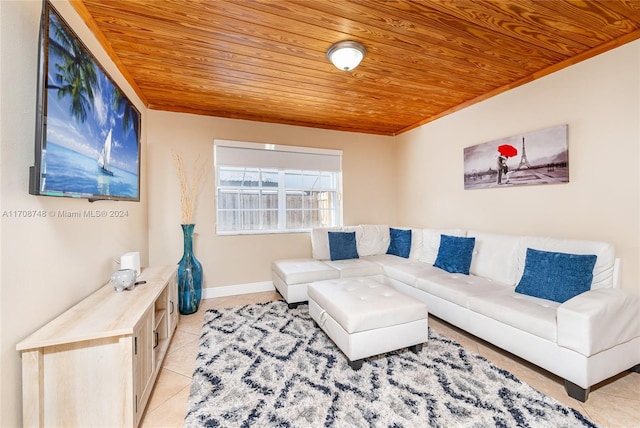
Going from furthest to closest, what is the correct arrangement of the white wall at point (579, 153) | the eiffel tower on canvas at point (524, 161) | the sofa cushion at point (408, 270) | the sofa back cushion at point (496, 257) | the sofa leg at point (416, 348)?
the sofa cushion at point (408, 270) → the eiffel tower on canvas at point (524, 161) → the sofa back cushion at point (496, 257) → the sofa leg at point (416, 348) → the white wall at point (579, 153)

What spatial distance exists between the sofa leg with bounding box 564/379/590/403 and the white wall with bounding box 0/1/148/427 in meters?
2.91

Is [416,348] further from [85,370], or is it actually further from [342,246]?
[85,370]

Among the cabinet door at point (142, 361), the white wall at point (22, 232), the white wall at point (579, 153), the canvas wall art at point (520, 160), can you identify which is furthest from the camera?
the canvas wall art at point (520, 160)

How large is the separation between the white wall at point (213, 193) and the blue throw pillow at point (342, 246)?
550 mm

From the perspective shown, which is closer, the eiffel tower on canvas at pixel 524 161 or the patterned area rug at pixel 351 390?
the patterned area rug at pixel 351 390

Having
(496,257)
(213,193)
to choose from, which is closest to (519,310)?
(496,257)

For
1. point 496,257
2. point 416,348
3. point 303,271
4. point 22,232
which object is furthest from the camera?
point 303,271

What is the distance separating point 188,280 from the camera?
3088 millimetres

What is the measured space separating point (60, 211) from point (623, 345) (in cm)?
353

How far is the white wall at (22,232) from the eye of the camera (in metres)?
1.13

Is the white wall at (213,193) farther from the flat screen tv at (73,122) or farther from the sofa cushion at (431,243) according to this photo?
the flat screen tv at (73,122)

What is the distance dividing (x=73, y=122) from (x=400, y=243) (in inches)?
143

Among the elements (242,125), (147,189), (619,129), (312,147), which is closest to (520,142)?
(619,129)

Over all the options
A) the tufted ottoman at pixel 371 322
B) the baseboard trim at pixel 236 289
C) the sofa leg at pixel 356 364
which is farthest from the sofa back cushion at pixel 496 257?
the baseboard trim at pixel 236 289
